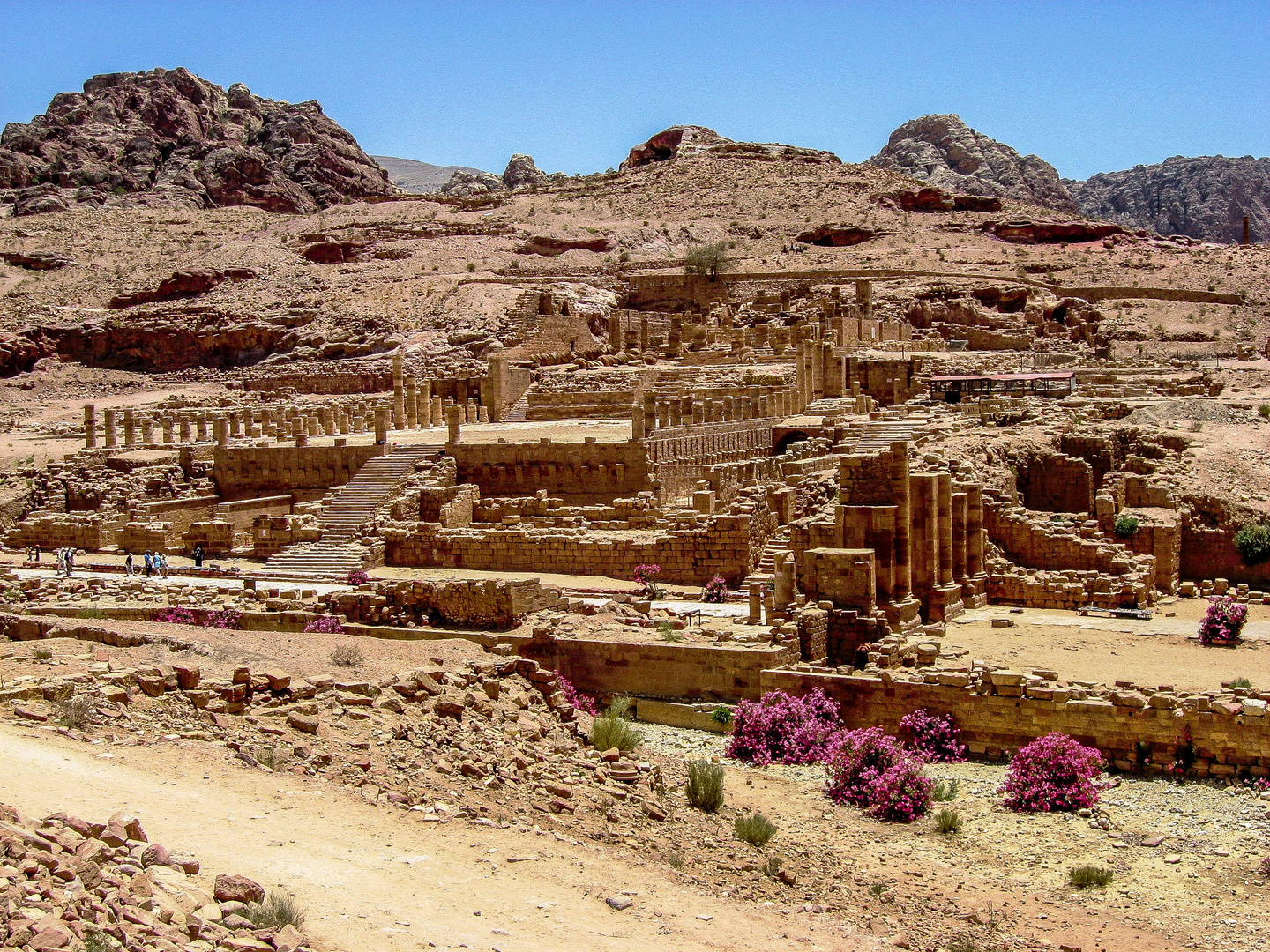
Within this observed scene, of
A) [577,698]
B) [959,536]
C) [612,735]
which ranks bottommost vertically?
[577,698]

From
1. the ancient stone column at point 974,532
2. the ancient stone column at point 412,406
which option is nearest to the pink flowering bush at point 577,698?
the ancient stone column at point 974,532

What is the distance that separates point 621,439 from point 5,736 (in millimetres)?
22006

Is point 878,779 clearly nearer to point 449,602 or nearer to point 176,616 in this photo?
point 449,602

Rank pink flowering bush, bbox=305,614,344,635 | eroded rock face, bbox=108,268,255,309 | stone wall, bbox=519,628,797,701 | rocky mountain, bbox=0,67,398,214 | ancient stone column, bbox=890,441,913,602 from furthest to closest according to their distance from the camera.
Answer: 1. rocky mountain, bbox=0,67,398,214
2. eroded rock face, bbox=108,268,255,309
3. pink flowering bush, bbox=305,614,344,635
4. ancient stone column, bbox=890,441,913,602
5. stone wall, bbox=519,628,797,701

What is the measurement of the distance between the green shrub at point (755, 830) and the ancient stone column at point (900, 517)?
7.60 meters

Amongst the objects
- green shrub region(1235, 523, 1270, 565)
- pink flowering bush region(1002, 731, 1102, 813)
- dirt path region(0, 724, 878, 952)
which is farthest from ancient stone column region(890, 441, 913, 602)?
dirt path region(0, 724, 878, 952)

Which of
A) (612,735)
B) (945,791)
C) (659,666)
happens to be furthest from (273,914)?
(659,666)

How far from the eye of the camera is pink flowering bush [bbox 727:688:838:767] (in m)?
16.4

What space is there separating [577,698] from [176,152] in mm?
89615

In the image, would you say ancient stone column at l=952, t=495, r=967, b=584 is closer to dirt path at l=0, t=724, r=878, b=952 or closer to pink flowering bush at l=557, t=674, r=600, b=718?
pink flowering bush at l=557, t=674, r=600, b=718

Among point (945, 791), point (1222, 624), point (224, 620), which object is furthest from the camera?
point (224, 620)

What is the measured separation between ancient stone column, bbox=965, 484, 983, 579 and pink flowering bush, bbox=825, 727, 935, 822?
757 cm

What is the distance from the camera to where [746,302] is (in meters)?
62.3

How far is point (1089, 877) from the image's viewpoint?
12516 mm
